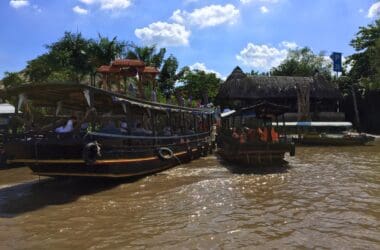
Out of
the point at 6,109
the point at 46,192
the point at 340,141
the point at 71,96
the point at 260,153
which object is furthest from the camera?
the point at 340,141

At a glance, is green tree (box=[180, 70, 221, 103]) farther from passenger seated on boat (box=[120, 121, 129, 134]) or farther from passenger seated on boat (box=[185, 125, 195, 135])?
passenger seated on boat (box=[120, 121, 129, 134])

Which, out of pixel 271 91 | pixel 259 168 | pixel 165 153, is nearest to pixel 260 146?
pixel 259 168

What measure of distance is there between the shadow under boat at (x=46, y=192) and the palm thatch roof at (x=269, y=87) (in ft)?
85.3

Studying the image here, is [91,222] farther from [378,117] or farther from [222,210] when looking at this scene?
[378,117]

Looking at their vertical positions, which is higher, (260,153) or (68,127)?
(68,127)

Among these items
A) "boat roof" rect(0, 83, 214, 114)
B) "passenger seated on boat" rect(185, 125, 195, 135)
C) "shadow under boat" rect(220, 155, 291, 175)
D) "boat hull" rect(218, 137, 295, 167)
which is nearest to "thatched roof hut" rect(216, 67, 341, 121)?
"passenger seated on boat" rect(185, 125, 195, 135)

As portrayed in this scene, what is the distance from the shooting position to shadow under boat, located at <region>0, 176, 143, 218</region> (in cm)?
1062

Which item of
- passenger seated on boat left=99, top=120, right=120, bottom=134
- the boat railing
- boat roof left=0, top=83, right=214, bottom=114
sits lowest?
the boat railing

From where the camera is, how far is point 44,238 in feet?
26.2

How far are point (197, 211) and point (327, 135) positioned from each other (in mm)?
22028

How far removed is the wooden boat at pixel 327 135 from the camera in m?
28.7

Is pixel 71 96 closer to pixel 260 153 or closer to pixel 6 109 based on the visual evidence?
pixel 260 153

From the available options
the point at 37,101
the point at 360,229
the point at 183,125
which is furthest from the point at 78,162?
the point at 183,125

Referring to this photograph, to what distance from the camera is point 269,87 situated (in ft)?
130
